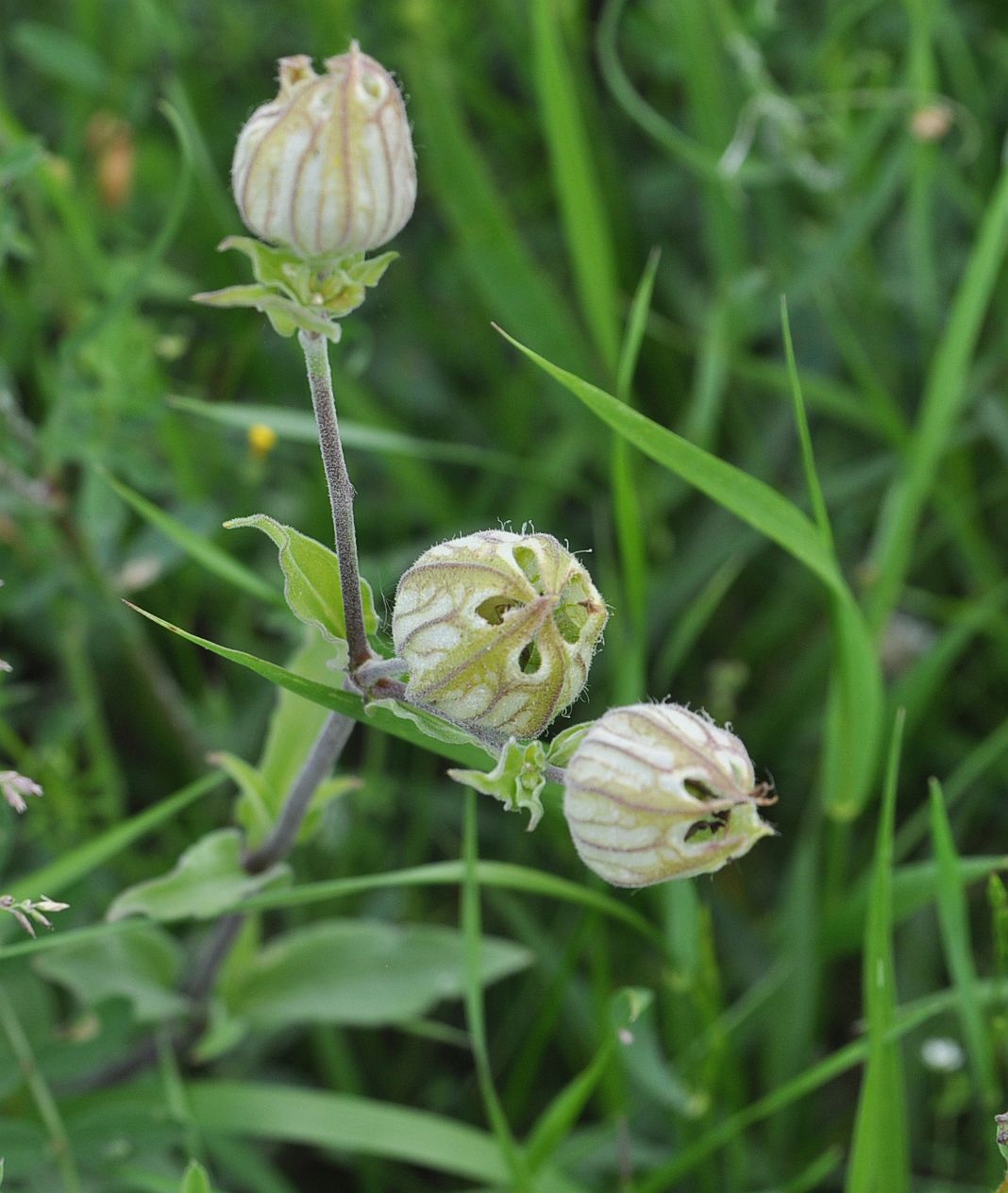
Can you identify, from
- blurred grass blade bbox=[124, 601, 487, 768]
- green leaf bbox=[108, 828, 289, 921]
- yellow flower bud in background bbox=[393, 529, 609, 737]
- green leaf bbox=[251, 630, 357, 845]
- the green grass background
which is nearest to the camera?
yellow flower bud in background bbox=[393, 529, 609, 737]

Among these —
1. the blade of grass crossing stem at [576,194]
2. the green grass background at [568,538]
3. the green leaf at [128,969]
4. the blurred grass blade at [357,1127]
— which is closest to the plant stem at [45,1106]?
the green grass background at [568,538]

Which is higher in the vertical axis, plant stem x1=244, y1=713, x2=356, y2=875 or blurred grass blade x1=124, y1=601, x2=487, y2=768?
blurred grass blade x1=124, y1=601, x2=487, y2=768

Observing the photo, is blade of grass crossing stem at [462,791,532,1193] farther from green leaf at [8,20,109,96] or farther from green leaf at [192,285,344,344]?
green leaf at [8,20,109,96]

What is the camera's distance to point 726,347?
138 inches

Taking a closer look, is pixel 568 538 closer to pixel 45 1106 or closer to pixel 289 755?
pixel 289 755

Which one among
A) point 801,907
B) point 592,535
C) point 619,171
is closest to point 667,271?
point 619,171

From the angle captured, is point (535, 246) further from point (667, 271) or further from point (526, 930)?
point (526, 930)

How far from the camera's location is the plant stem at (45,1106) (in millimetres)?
2180

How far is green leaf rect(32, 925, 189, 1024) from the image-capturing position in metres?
2.57

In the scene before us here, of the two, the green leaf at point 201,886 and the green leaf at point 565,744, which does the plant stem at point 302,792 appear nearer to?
the green leaf at point 201,886

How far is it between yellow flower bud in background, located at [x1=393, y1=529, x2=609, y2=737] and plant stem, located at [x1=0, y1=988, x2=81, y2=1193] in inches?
43.0

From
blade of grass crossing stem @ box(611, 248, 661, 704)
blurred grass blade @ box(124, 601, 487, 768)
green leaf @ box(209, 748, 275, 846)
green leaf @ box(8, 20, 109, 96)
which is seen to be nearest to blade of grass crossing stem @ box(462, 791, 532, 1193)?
blurred grass blade @ box(124, 601, 487, 768)

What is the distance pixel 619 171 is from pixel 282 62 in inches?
102

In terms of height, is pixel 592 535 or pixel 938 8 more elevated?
pixel 938 8
